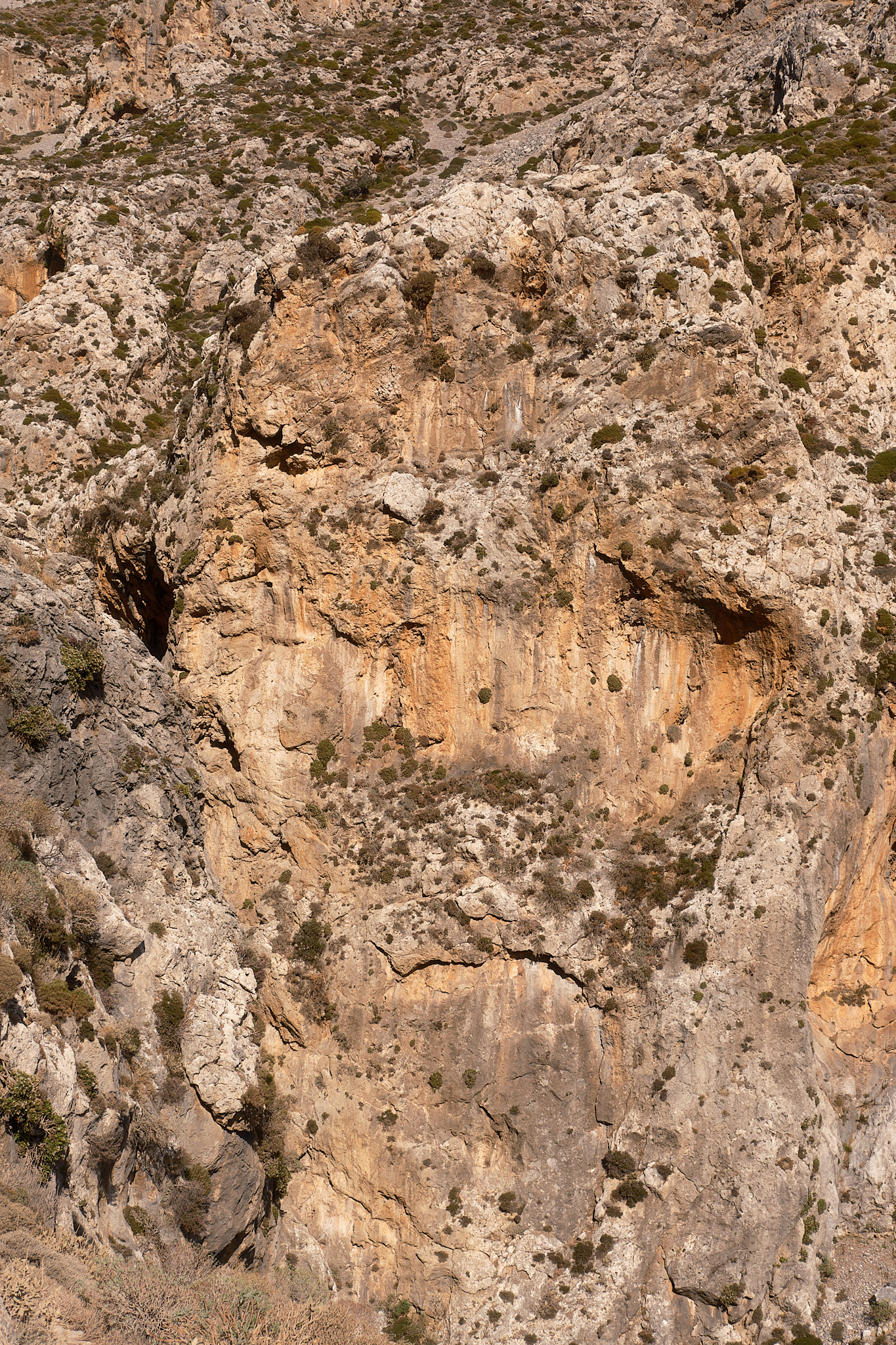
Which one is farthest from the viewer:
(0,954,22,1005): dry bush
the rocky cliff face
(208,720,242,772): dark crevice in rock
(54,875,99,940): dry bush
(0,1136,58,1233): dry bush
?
(208,720,242,772): dark crevice in rock

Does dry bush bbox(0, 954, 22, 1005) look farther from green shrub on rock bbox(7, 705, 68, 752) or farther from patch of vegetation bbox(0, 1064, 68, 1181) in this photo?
green shrub on rock bbox(7, 705, 68, 752)

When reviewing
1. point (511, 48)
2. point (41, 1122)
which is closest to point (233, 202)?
point (511, 48)

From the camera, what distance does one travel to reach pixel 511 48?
7281 cm

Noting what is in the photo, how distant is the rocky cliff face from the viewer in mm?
31531

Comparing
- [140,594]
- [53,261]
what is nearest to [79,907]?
[140,594]

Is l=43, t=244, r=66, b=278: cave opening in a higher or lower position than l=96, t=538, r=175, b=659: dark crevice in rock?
higher

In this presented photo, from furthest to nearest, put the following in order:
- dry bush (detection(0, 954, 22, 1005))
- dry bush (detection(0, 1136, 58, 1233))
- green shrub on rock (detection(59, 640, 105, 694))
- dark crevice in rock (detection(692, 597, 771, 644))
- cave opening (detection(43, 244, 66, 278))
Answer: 1. cave opening (detection(43, 244, 66, 278))
2. dark crevice in rock (detection(692, 597, 771, 644))
3. green shrub on rock (detection(59, 640, 105, 694))
4. dry bush (detection(0, 954, 22, 1005))
5. dry bush (detection(0, 1136, 58, 1233))

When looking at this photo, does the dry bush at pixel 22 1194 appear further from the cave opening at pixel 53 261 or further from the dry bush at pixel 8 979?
the cave opening at pixel 53 261

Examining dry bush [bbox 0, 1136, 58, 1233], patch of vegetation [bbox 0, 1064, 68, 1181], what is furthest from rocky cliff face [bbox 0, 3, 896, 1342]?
dry bush [bbox 0, 1136, 58, 1233]

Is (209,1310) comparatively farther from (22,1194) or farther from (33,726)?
(33,726)

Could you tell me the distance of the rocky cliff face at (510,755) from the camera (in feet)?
103

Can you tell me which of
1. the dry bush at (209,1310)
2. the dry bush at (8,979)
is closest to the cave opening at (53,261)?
the dry bush at (8,979)

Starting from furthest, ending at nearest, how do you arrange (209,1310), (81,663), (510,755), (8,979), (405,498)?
(405,498), (510,755), (81,663), (209,1310), (8,979)

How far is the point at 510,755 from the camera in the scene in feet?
119
